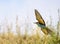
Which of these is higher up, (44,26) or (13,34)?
(44,26)

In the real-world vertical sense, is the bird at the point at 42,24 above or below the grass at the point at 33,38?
above

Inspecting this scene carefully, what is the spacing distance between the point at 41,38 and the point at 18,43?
105 cm

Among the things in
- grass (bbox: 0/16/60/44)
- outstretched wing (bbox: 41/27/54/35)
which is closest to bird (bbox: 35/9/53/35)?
outstretched wing (bbox: 41/27/54/35)

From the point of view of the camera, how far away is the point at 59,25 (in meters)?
4.80

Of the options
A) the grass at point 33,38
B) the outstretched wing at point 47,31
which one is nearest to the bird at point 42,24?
the outstretched wing at point 47,31

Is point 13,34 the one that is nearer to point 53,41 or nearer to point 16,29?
point 16,29

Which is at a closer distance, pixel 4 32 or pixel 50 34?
pixel 50 34

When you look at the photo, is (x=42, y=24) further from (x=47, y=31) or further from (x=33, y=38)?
(x=33, y=38)

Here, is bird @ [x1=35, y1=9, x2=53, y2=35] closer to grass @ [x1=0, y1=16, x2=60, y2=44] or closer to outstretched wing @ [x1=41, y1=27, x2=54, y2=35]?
outstretched wing @ [x1=41, y1=27, x2=54, y2=35]

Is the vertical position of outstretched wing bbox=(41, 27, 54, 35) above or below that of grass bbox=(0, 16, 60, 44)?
above

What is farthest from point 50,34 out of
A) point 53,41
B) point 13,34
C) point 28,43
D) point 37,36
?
point 13,34

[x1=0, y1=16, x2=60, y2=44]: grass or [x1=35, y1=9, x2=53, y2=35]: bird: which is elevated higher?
[x1=35, y1=9, x2=53, y2=35]: bird

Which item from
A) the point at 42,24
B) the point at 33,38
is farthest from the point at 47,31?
the point at 33,38

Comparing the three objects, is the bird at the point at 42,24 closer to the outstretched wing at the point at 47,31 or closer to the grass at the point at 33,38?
the outstretched wing at the point at 47,31
